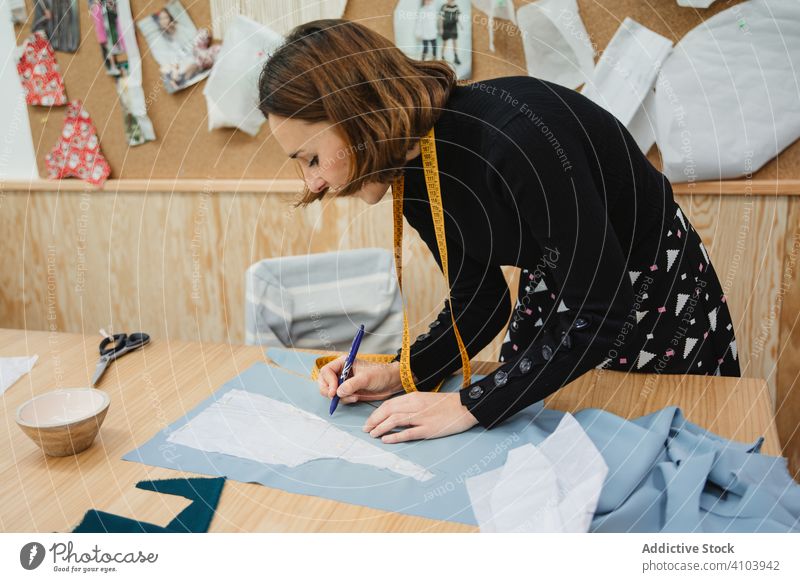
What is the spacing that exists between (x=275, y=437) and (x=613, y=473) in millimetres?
516

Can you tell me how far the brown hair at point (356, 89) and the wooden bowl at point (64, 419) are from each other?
1.79ft

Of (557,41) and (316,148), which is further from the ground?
(557,41)

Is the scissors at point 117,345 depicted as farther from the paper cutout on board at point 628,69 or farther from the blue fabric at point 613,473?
the paper cutout on board at point 628,69

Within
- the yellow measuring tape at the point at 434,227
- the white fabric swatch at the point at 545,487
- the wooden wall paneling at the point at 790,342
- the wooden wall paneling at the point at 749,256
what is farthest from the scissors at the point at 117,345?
the wooden wall paneling at the point at 790,342

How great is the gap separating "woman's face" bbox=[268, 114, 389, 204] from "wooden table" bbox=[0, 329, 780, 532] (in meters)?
0.47

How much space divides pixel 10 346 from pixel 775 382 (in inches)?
85.1

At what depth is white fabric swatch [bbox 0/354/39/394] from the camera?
1254 mm

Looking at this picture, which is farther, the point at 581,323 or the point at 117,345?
the point at 117,345

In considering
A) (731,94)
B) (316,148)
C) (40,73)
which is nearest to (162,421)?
(316,148)

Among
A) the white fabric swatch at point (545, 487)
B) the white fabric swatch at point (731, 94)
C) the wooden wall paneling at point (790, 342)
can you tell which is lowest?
the wooden wall paneling at point (790, 342)

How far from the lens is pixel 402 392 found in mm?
1226

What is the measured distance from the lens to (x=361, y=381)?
1.15 metres

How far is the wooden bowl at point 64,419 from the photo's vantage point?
37.8 inches

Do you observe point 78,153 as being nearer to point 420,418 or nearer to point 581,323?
point 420,418
